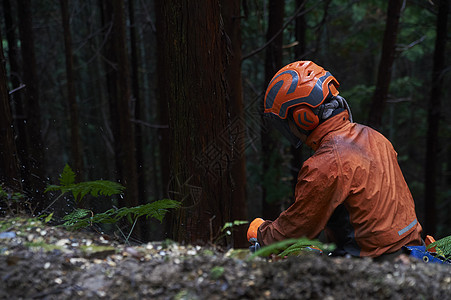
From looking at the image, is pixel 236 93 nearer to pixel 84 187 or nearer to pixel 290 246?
pixel 84 187

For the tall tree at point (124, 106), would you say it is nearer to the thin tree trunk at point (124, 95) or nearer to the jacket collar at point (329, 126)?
the thin tree trunk at point (124, 95)

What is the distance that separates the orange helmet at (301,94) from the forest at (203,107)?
19.0 inches

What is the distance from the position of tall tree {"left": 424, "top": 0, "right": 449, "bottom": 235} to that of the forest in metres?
0.03

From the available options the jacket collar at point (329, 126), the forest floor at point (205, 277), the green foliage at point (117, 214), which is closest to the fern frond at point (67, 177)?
the green foliage at point (117, 214)

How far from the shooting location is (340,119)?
11.4ft

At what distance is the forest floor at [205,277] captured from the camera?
178cm

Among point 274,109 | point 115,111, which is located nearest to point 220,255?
point 274,109

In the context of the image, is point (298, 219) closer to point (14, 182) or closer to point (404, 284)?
point (404, 284)

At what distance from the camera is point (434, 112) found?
11742 mm

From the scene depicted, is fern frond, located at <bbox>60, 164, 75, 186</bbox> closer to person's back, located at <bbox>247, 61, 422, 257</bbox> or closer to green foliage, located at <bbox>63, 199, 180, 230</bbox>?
green foliage, located at <bbox>63, 199, 180, 230</bbox>

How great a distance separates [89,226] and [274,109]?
193 cm

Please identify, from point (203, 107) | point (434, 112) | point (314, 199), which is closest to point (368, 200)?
point (314, 199)

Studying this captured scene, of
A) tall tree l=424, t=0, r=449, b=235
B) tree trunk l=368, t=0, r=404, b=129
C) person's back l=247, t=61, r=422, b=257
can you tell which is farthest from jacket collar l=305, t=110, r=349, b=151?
tall tree l=424, t=0, r=449, b=235

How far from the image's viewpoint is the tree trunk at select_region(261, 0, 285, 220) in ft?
35.2
